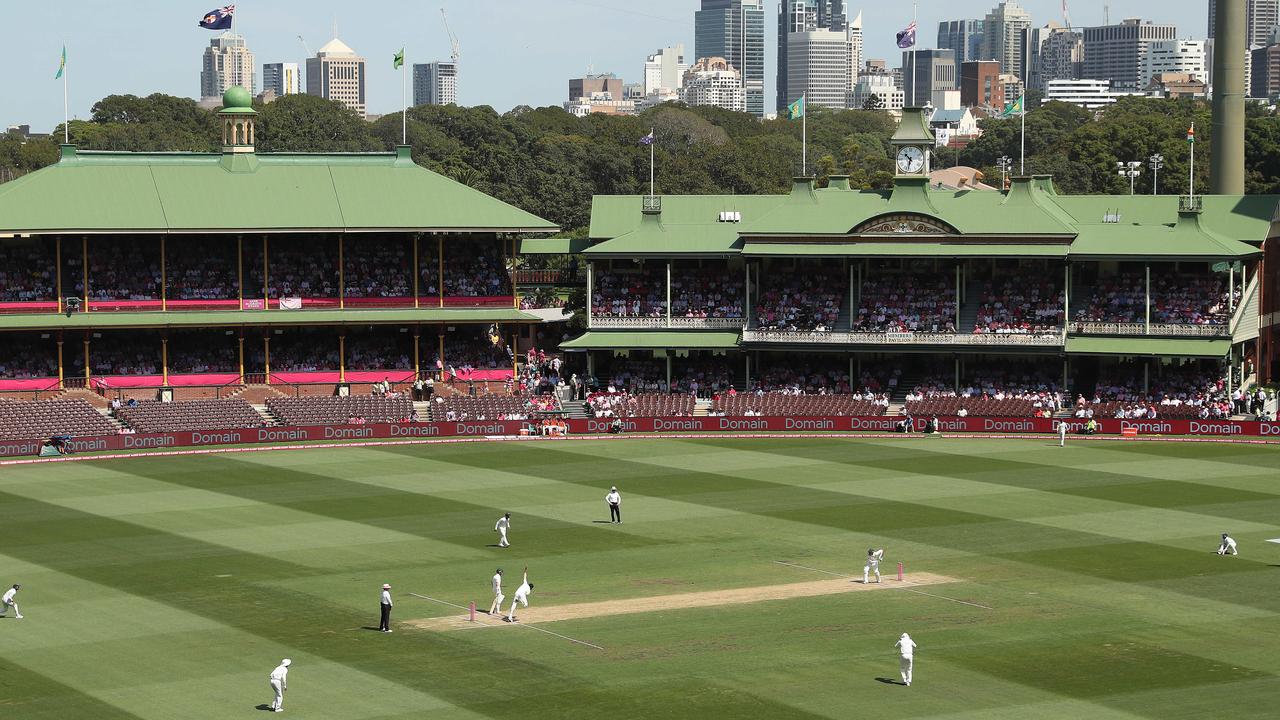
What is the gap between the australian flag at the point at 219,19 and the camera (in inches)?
3482

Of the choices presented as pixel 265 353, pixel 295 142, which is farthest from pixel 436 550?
pixel 295 142

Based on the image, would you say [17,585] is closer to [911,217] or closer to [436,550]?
[436,550]

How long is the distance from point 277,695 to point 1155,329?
55.5 m

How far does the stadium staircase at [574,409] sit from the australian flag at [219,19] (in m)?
23.5

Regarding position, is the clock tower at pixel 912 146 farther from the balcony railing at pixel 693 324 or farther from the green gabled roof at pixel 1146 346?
the green gabled roof at pixel 1146 346

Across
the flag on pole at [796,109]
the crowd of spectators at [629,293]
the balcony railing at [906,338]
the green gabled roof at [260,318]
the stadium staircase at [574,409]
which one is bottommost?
the stadium staircase at [574,409]

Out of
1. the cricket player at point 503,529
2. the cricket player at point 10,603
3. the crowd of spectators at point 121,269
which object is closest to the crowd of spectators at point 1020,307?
the crowd of spectators at point 121,269

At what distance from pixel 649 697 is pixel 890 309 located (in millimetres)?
51714

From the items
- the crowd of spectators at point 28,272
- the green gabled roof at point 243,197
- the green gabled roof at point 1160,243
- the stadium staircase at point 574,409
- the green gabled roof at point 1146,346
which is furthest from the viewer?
the stadium staircase at point 574,409

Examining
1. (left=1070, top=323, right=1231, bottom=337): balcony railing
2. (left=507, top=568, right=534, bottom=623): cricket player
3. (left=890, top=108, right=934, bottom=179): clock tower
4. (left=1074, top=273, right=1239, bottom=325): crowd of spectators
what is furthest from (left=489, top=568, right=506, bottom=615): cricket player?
(left=890, top=108, right=934, bottom=179): clock tower

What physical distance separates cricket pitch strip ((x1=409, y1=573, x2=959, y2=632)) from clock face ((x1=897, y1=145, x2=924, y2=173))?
42071 mm

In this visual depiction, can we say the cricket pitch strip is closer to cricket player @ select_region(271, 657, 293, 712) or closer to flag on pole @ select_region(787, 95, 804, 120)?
cricket player @ select_region(271, 657, 293, 712)

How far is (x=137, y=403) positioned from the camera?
7900cm

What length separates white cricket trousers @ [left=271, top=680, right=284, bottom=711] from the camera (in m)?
34.2
